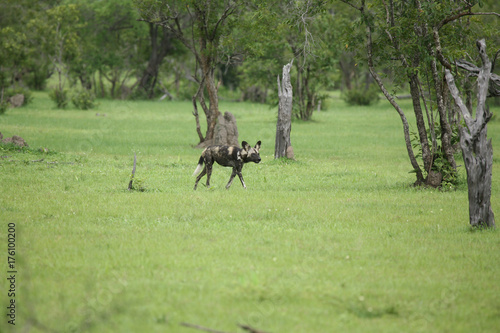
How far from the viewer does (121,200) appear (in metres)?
12.4

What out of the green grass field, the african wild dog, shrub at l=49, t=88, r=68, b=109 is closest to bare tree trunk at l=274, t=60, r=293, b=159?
the green grass field

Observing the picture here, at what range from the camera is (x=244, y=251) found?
8531 mm

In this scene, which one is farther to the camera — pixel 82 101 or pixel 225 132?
pixel 82 101

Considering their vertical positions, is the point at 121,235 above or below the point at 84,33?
below

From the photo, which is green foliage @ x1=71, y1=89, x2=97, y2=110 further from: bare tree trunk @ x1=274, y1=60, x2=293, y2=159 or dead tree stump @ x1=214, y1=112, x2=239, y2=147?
bare tree trunk @ x1=274, y1=60, x2=293, y2=159

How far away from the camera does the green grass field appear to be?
6.24 m

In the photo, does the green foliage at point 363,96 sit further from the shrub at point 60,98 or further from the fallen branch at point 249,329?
the fallen branch at point 249,329

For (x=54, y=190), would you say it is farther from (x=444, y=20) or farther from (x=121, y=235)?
(x=444, y=20)

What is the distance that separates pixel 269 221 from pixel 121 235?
2.67 metres

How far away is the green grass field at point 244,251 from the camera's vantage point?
6238 millimetres

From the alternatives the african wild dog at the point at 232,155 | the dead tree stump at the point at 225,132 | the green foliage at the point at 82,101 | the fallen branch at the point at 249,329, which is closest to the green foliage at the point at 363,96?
the green foliage at the point at 82,101

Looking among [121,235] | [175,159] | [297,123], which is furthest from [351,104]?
[121,235]

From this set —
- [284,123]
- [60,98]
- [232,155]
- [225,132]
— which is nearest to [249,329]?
[232,155]

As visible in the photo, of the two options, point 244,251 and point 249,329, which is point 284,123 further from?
point 249,329
